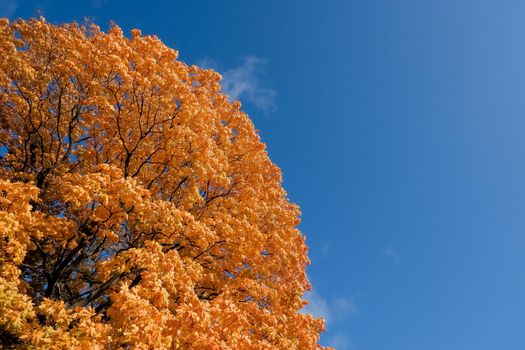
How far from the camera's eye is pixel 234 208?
21438 millimetres

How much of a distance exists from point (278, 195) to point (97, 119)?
38.8 ft

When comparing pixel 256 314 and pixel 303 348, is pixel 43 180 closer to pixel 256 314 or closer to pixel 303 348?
pixel 256 314

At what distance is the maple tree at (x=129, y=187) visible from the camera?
1459 centimetres

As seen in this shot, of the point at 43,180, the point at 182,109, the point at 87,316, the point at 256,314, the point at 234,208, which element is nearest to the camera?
the point at 87,316

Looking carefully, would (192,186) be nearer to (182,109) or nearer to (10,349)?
(182,109)

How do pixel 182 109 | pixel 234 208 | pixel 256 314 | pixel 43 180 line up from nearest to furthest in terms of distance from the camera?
→ pixel 256 314 → pixel 43 180 → pixel 182 109 → pixel 234 208

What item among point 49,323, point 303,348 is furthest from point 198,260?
point 49,323

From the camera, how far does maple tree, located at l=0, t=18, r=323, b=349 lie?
47.9ft

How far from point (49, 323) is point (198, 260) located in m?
7.74

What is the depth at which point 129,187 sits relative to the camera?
13328 mm

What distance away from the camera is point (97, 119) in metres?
19.8

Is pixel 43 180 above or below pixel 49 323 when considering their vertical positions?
above

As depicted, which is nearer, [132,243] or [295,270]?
[132,243]

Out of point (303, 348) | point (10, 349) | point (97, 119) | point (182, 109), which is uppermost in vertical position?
point (182, 109)
